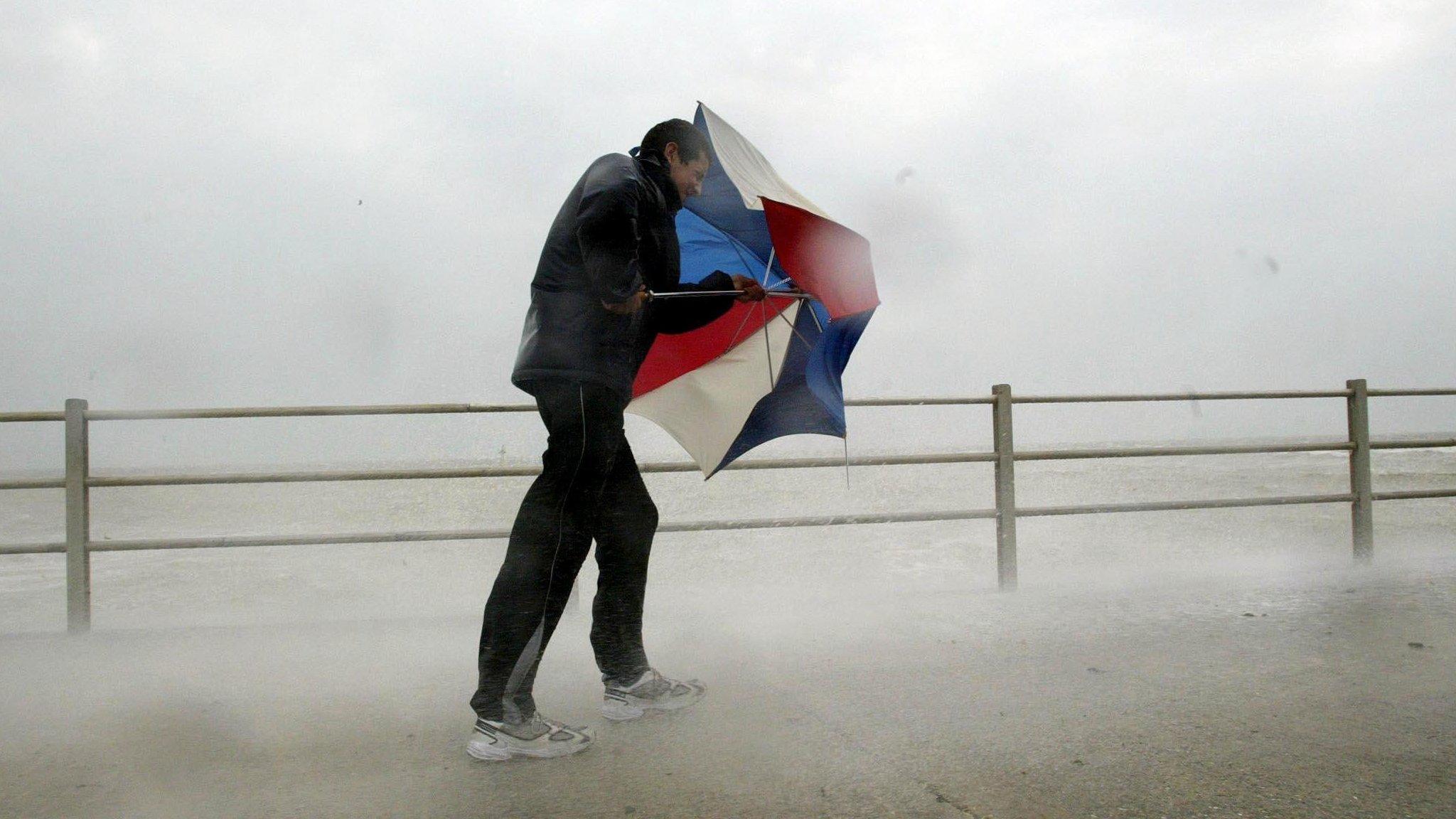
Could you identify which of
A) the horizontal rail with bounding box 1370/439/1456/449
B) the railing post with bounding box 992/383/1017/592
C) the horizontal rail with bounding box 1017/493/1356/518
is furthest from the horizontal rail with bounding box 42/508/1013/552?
the horizontal rail with bounding box 1370/439/1456/449

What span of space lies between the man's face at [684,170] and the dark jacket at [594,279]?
8cm

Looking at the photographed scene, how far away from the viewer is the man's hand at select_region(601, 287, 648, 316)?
180 centimetres

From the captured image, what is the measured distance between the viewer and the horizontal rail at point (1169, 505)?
3.53 metres

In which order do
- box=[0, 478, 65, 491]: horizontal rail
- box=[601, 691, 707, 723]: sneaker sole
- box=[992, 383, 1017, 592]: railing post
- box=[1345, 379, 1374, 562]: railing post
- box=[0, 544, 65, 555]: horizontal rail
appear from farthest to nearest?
1. box=[1345, 379, 1374, 562]: railing post
2. box=[992, 383, 1017, 592]: railing post
3. box=[0, 478, 65, 491]: horizontal rail
4. box=[0, 544, 65, 555]: horizontal rail
5. box=[601, 691, 707, 723]: sneaker sole

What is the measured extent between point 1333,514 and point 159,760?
1321cm

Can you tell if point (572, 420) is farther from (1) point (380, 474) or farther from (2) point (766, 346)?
(1) point (380, 474)

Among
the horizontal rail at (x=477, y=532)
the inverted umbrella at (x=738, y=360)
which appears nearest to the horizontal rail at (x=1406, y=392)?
the horizontal rail at (x=477, y=532)

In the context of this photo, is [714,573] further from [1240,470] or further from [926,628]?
[1240,470]

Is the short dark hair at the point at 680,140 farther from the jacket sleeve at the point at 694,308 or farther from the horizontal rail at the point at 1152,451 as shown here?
the horizontal rail at the point at 1152,451

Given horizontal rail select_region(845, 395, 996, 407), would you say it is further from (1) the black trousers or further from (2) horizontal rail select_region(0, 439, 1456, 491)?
(1) the black trousers

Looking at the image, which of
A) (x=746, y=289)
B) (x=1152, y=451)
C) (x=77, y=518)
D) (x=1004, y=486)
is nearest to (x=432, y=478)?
(x=77, y=518)

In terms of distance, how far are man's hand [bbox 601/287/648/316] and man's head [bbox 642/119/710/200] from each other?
0.34 metres

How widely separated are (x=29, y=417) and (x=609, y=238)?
2655mm

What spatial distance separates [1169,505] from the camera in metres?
3.77
